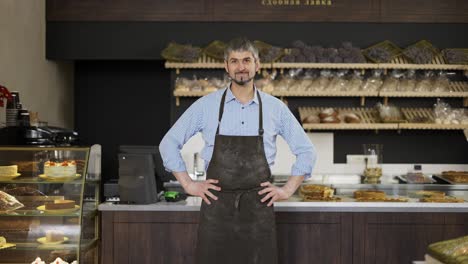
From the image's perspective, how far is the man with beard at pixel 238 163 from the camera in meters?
3.61

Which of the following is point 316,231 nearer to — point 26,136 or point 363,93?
point 26,136

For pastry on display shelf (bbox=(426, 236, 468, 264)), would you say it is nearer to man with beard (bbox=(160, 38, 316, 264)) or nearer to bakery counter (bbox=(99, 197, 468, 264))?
man with beard (bbox=(160, 38, 316, 264))

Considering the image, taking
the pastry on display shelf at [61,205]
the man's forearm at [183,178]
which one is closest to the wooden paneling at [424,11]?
the man's forearm at [183,178]

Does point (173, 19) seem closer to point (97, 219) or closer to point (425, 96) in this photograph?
point (425, 96)

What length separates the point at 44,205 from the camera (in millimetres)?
4215

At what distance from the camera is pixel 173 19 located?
6.88 metres

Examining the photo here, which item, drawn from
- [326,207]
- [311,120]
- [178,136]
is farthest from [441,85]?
[178,136]

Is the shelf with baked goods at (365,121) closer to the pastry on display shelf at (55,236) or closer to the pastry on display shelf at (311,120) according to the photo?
the pastry on display shelf at (311,120)

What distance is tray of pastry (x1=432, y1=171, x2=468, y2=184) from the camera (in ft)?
20.4

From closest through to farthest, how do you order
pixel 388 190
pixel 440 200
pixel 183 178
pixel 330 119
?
1. pixel 183 178
2. pixel 440 200
3. pixel 388 190
4. pixel 330 119

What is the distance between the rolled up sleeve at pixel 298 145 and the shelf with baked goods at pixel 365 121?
275 cm

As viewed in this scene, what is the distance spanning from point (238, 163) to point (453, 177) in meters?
3.26

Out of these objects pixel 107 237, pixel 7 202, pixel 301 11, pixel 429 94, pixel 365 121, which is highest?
pixel 301 11

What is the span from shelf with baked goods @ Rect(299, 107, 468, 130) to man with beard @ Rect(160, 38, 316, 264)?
9.15 ft
